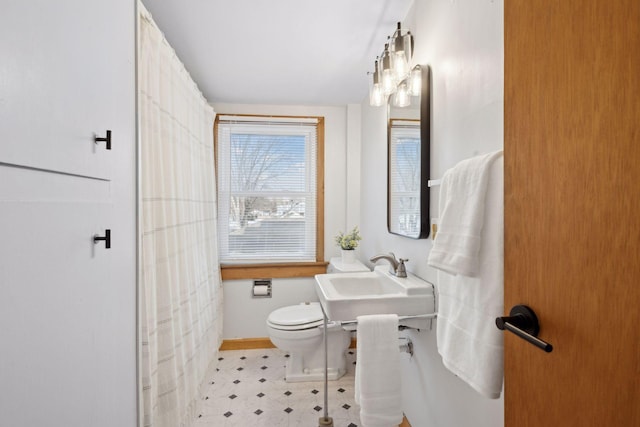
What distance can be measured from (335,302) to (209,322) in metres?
1.39

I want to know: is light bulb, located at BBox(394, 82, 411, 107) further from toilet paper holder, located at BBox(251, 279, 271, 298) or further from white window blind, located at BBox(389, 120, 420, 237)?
toilet paper holder, located at BBox(251, 279, 271, 298)

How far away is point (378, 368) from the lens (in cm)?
142

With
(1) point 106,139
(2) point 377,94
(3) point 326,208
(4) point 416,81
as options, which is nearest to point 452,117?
(4) point 416,81

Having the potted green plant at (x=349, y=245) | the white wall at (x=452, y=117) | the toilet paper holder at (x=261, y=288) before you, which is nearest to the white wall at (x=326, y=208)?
the toilet paper holder at (x=261, y=288)

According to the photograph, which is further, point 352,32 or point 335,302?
point 352,32

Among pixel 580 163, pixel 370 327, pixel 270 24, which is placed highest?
pixel 270 24

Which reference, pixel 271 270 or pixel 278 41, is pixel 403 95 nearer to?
pixel 278 41

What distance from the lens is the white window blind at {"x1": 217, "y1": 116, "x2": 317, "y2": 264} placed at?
9.91 feet

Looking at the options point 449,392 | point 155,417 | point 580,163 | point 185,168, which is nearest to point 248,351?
point 155,417

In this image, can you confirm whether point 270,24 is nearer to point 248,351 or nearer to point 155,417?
point 155,417

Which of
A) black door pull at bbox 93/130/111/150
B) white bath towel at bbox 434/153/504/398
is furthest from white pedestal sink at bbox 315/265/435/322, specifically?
black door pull at bbox 93/130/111/150

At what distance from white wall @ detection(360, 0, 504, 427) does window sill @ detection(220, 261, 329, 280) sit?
1.21m

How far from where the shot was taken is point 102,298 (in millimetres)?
958

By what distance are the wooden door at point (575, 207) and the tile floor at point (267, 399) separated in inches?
60.6
